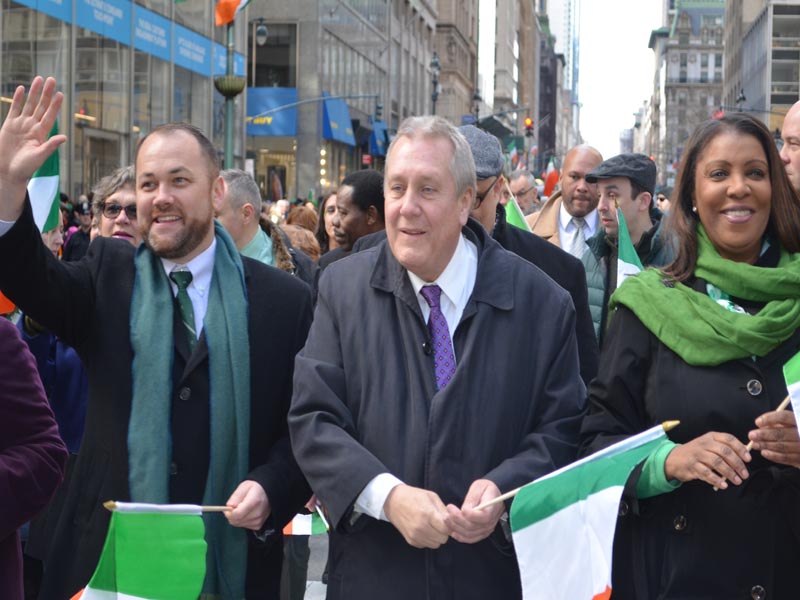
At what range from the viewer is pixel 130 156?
97.9 ft

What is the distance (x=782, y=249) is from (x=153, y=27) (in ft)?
95.4

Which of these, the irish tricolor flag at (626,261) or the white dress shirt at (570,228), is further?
the white dress shirt at (570,228)

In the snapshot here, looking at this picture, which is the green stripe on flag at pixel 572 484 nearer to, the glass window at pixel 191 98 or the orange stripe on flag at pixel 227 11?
the orange stripe on flag at pixel 227 11

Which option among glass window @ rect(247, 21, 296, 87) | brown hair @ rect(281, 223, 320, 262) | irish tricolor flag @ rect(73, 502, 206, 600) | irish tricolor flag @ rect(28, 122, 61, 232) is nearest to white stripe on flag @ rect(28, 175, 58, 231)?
irish tricolor flag @ rect(28, 122, 61, 232)

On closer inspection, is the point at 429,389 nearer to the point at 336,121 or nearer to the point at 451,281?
the point at 451,281

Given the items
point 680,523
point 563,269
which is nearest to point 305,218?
point 563,269

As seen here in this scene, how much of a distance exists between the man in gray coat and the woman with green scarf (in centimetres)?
21

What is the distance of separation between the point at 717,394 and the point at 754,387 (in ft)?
0.36

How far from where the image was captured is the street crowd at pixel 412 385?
3.45m

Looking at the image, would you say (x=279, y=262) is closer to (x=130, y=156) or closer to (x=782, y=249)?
(x=782, y=249)

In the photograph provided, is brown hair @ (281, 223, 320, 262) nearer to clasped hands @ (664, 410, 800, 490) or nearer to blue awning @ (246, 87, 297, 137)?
clasped hands @ (664, 410, 800, 490)

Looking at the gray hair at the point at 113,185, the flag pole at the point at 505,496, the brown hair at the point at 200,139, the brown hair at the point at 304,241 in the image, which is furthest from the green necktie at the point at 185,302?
the brown hair at the point at 304,241

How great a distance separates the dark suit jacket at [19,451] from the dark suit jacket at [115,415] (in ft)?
1.98

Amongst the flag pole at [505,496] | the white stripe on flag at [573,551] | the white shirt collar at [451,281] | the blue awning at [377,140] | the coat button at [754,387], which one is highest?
the blue awning at [377,140]
